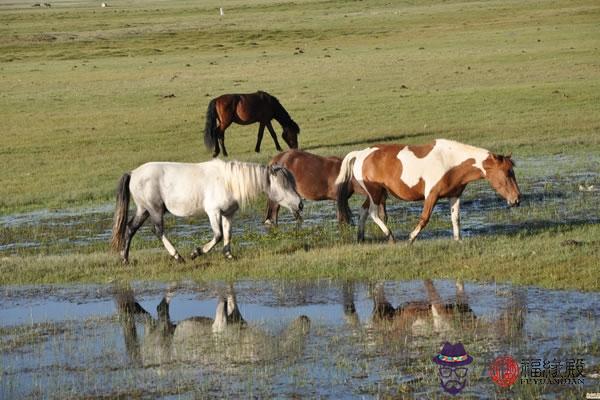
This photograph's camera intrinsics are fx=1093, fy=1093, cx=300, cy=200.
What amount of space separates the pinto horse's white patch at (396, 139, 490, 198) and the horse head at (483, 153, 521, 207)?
0.27ft

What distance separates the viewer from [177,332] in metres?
10.1

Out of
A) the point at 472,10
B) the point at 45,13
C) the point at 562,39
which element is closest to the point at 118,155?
the point at 562,39

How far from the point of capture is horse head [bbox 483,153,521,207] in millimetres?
13281

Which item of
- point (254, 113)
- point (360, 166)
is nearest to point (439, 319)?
point (360, 166)

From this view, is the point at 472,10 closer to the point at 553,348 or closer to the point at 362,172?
the point at 362,172

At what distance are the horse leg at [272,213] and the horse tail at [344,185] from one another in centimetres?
123

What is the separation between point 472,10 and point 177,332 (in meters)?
65.4

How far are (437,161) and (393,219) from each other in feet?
9.05

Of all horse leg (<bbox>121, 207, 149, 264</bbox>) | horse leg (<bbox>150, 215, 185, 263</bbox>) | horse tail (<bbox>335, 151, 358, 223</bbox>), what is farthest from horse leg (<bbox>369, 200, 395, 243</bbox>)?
horse leg (<bbox>121, 207, 149, 264</bbox>)

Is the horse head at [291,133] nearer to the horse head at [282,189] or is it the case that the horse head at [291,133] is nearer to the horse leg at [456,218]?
the horse leg at [456,218]

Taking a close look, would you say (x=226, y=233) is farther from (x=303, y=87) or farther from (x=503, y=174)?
(x=303, y=87)

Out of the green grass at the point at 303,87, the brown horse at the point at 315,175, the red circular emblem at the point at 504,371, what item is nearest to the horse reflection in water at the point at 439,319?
the red circular emblem at the point at 504,371

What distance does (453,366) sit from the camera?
8141 millimetres

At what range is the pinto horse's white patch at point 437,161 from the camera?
1333 centimetres
